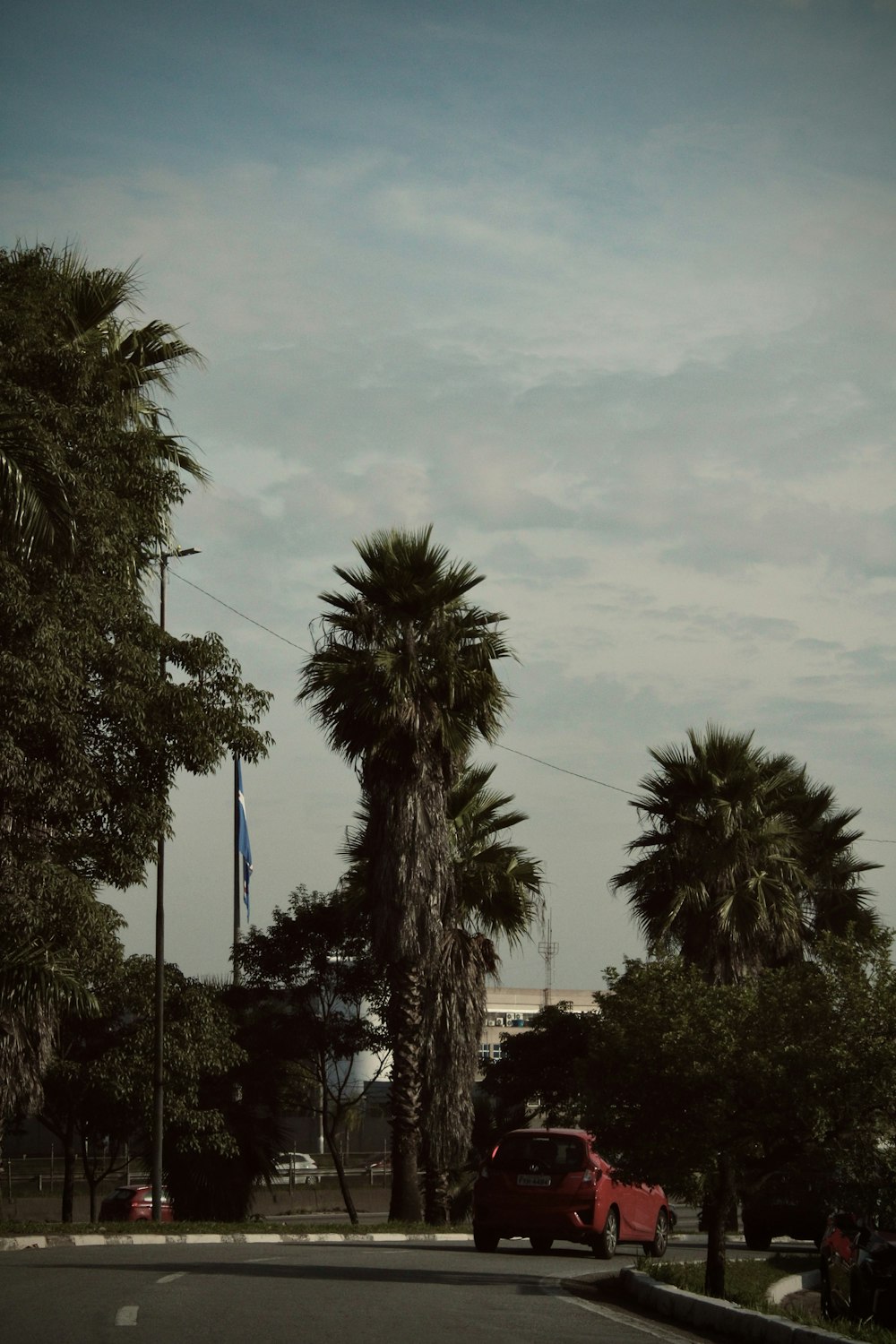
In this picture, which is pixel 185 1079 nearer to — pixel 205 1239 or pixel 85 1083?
pixel 85 1083

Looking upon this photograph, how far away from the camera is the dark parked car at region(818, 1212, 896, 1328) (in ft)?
37.0

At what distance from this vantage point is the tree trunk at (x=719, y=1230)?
13.4 meters

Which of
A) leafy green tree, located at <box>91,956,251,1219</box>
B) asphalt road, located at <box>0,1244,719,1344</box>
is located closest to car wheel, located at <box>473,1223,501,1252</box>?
asphalt road, located at <box>0,1244,719,1344</box>

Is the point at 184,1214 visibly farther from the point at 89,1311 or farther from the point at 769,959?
the point at 89,1311

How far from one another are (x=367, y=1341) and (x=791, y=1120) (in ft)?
19.4

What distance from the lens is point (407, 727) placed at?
28016 mm

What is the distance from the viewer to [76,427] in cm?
2070

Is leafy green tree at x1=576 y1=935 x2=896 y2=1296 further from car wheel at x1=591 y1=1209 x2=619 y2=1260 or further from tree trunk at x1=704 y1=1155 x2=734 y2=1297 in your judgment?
car wheel at x1=591 y1=1209 x2=619 y2=1260

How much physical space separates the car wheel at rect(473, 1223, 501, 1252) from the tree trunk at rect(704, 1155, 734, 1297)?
4845 millimetres

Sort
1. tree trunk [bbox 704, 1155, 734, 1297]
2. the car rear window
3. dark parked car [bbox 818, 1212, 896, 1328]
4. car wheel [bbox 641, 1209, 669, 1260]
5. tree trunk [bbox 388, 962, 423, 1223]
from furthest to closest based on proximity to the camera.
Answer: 1. tree trunk [bbox 388, 962, 423, 1223]
2. car wheel [bbox 641, 1209, 669, 1260]
3. the car rear window
4. tree trunk [bbox 704, 1155, 734, 1297]
5. dark parked car [bbox 818, 1212, 896, 1328]

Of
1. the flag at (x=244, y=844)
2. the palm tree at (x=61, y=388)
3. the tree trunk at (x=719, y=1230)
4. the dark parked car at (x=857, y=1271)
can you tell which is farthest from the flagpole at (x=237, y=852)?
the dark parked car at (x=857, y=1271)

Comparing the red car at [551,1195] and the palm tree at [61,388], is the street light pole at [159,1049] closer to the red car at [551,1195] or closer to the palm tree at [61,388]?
the palm tree at [61,388]

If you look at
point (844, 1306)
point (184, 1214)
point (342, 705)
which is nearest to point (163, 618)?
point (342, 705)

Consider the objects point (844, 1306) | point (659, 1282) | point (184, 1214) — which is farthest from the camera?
point (184, 1214)
